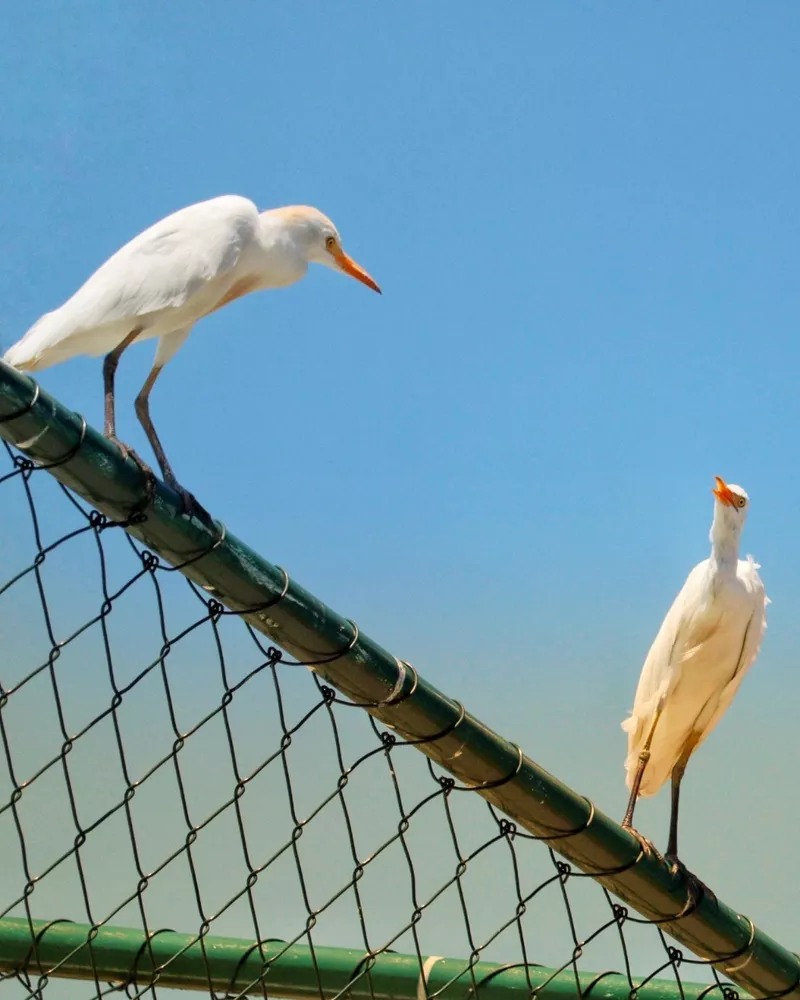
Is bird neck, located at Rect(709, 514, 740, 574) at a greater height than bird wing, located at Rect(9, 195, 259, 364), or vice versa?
bird neck, located at Rect(709, 514, 740, 574)

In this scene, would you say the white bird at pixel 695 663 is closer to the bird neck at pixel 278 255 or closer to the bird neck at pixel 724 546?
the bird neck at pixel 724 546

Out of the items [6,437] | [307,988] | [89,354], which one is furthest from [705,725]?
[6,437]

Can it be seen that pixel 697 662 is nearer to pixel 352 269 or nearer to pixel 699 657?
pixel 699 657

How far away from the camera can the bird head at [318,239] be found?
3699 millimetres

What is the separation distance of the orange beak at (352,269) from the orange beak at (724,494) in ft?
5.34

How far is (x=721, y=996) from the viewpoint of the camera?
2.06 metres

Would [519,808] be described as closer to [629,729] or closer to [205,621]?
[205,621]

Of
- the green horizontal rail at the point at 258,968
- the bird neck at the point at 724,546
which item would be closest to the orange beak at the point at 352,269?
the bird neck at the point at 724,546

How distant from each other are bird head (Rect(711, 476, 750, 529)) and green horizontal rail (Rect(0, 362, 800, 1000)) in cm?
295

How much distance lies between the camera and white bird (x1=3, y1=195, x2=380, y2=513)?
3.06 metres

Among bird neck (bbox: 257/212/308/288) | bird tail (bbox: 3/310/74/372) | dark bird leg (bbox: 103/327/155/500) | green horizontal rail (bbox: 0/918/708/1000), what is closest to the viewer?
green horizontal rail (bbox: 0/918/708/1000)

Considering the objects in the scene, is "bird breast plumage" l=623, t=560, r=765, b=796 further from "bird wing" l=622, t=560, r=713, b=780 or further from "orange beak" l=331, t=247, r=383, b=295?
"orange beak" l=331, t=247, r=383, b=295

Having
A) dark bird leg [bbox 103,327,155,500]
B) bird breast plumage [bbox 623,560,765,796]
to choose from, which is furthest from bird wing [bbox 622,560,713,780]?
dark bird leg [bbox 103,327,155,500]

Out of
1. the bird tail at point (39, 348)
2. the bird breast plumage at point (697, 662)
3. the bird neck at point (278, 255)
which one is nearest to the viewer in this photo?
the bird tail at point (39, 348)
